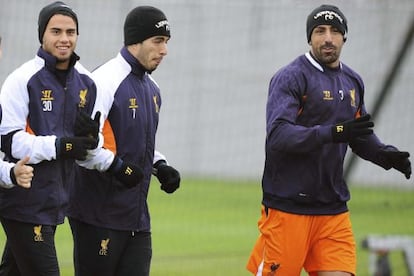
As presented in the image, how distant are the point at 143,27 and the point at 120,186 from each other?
1.00m

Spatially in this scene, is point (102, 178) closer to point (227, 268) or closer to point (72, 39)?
point (72, 39)

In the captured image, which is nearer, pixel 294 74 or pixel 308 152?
pixel 308 152

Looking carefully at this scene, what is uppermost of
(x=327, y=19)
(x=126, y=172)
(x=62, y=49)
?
(x=327, y=19)

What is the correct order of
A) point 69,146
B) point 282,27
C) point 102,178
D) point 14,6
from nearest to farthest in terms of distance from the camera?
1. point 69,146
2. point 102,178
3. point 14,6
4. point 282,27

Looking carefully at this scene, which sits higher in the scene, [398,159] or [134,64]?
[134,64]

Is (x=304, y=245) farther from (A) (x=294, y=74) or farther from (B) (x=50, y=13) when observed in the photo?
(B) (x=50, y=13)

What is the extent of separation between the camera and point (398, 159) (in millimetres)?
7188

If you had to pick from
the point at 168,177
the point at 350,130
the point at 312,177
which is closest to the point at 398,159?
the point at 312,177

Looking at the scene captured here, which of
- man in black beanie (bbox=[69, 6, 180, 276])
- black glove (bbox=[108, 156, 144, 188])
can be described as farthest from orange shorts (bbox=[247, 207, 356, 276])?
black glove (bbox=[108, 156, 144, 188])

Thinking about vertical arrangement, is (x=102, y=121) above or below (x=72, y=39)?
below

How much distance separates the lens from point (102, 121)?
662 centimetres

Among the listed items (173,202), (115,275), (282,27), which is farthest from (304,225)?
(173,202)

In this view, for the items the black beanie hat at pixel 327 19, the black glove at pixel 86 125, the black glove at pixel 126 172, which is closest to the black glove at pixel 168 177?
the black glove at pixel 126 172

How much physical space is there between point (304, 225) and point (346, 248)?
0.31 metres
